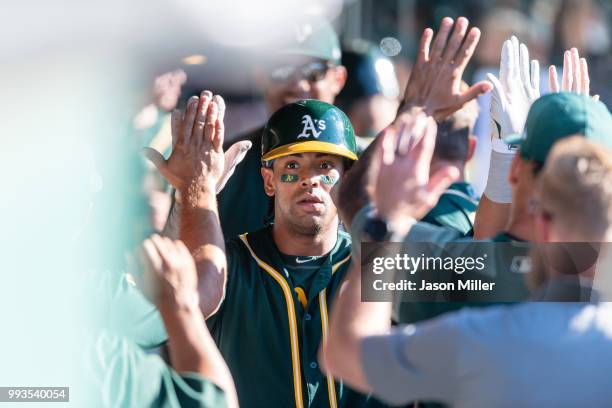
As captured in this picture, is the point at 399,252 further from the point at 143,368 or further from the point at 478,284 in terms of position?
the point at 143,368

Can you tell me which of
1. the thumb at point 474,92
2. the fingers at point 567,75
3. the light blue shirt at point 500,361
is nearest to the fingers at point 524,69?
the fingers at point 567,75

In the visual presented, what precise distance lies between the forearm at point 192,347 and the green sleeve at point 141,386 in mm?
17

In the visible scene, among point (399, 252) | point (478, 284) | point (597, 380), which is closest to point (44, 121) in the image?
point (399, 252)

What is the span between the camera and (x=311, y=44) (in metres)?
4.56

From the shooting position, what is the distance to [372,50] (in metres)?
5.88

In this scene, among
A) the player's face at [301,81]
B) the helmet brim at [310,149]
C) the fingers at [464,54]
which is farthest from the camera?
the player's face at [301,81]

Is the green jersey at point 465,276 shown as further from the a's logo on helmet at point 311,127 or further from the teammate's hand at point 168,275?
the a's logo on helmet at point 311,127

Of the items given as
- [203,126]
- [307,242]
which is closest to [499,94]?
[307,242]

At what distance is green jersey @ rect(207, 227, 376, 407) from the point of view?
2824mm

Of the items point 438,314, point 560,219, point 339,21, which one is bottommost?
point 438,314

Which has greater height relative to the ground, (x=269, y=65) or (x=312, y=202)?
(x=269, y=65)

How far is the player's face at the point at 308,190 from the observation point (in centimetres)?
305

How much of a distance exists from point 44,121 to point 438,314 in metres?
1.09

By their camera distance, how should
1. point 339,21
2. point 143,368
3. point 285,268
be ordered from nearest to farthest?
point 143,368
point 285,268
point 339,21
